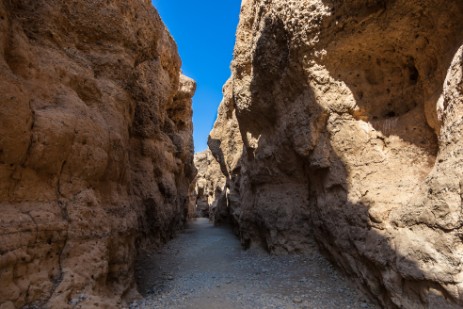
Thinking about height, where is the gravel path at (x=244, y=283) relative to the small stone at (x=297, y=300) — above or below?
above

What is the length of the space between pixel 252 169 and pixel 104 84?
7.38m

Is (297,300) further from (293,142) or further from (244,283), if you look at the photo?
(293,142)

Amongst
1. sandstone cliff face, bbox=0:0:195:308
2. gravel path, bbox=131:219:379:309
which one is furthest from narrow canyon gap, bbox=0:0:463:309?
gravel path, bbox=131:219:379:309

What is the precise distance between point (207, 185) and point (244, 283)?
3147 centimetres

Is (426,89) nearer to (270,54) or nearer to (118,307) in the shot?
(270,54)

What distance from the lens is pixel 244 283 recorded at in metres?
8.18

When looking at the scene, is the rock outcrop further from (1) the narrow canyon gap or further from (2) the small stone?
(2) the small stone

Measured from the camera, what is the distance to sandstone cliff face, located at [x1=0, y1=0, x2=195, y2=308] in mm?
5043

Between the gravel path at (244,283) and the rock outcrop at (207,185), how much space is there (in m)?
15.5

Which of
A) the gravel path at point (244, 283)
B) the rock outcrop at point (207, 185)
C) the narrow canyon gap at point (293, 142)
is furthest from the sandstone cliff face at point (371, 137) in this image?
the rock outcrop at point (207, 185)

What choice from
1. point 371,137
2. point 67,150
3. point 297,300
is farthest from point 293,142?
point 67,150

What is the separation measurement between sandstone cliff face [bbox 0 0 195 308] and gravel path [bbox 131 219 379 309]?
1.51 meters

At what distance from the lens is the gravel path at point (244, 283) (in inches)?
261

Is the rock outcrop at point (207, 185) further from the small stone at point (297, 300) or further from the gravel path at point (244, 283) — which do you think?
the small stone at point (297, 300)
